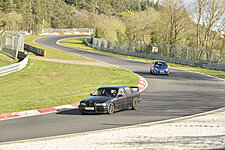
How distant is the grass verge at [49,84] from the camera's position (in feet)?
61.1

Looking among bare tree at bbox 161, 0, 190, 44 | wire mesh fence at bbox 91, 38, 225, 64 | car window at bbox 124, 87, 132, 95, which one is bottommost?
car window at bbox 124, 87, 132, 95

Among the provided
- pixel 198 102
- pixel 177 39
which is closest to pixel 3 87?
pixel 198 102

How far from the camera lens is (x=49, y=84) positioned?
1069 inches

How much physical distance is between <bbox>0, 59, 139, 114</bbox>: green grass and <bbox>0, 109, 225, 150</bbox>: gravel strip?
6.80m

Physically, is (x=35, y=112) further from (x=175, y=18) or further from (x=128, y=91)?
(x=175, y=18)

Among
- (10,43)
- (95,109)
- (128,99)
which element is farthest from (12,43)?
(95,109)

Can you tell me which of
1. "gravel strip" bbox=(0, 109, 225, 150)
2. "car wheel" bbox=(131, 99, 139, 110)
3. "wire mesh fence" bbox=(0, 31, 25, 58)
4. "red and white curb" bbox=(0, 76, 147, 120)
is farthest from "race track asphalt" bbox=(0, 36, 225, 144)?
Answer: "wire mesh fence" bbox=(0, 31, 25, 58)

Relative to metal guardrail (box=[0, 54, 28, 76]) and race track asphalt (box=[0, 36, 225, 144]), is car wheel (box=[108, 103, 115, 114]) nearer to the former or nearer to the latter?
race track asphalt (box=[0, 36, 225, 144])

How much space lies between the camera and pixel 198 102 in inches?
724

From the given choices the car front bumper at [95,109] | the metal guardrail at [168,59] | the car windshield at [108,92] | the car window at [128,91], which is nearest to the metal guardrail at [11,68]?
the car windshield at [108,92]

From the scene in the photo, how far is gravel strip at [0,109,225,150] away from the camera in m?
9.16

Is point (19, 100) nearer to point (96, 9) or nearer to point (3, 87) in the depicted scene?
point (3, 87)

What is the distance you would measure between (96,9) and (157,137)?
178997 millimetres

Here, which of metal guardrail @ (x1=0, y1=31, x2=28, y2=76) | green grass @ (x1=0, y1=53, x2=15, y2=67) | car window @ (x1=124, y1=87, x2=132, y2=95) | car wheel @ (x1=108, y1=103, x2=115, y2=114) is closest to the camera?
car wheel @ (x1=108, y1=103, x2=115, y2=114)
